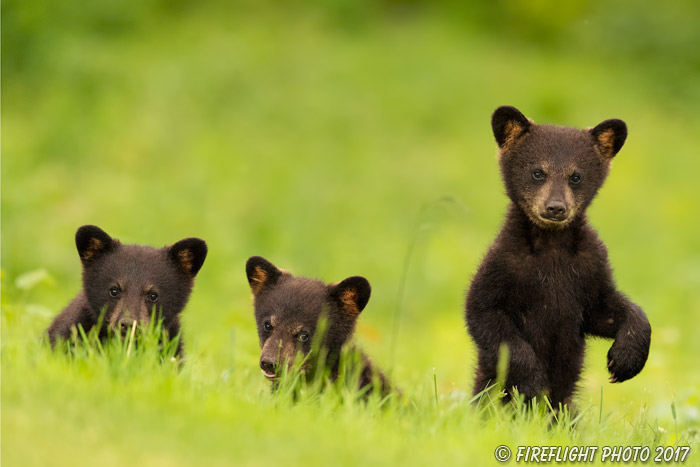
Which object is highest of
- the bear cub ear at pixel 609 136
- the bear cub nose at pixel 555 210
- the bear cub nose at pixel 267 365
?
the bear cub ear at pixel 609 136

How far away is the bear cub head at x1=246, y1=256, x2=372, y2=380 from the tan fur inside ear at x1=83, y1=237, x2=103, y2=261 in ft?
3.17

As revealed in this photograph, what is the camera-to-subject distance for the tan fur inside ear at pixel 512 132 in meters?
6.81

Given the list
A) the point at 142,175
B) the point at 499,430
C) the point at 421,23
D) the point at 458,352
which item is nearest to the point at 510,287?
the point at 499,430

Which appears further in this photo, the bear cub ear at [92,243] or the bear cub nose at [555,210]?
the bear cub ear at [92,243]

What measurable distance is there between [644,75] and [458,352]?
44.8 feet

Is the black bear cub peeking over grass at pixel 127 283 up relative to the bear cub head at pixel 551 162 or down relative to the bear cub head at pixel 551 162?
down

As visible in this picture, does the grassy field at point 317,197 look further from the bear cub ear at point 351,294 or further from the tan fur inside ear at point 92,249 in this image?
the tan fur inside ear at point 92,249

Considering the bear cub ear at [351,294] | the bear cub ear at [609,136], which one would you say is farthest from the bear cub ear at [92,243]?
the bear cub ear at [609,136]

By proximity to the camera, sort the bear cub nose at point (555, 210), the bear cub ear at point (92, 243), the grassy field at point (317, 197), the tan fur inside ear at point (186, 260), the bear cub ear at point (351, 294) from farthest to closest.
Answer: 1. the bear cub ear at point (351, 294)
2. the tan fur inside ear at point (186, 260)
3. the bear cub ear at point (92, 243)
4. the bear cub nose at point (555, 210)
5. the grassy field at point (317, 197)

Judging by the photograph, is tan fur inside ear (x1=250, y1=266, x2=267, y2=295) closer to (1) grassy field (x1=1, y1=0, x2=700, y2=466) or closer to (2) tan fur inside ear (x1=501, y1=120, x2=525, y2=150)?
(1) grassy field (x1=1, y1=0, x2=700, y2=466)

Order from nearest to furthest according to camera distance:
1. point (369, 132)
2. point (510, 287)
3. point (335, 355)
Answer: point (510, 287)
point (335, 355)
point (369, 132)

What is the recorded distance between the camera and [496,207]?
18.3m

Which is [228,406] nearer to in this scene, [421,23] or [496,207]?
[496,207]

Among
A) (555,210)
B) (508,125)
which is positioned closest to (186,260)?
(508,125)
